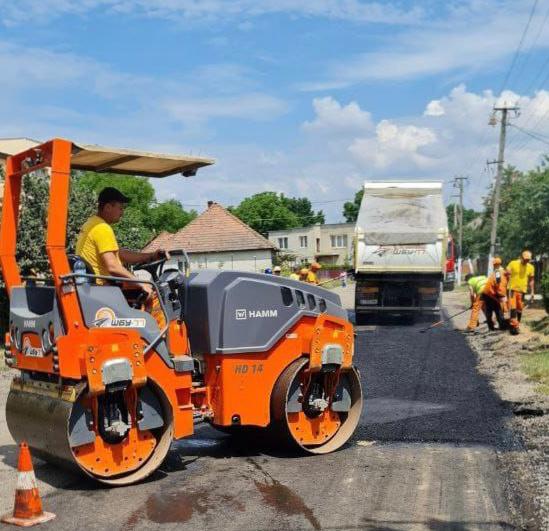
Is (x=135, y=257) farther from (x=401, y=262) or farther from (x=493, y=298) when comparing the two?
(x=401, y=262)

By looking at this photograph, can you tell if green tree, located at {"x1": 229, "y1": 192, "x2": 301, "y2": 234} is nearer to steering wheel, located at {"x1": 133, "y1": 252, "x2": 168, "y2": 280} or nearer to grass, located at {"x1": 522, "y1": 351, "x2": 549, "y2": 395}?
grass, located at {"x1": 522, "y1": 351, "x2": 549, "y2": 395}

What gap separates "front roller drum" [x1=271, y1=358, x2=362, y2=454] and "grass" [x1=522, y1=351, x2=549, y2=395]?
3.13 m

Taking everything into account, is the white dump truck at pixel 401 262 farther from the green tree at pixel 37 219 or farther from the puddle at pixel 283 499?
the puddle at pixel 283 499

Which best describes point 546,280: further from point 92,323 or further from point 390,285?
point 92,323

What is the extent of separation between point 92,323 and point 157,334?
1.80ft

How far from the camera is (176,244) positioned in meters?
53.2

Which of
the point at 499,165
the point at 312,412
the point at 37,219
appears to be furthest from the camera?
the point at 499,165

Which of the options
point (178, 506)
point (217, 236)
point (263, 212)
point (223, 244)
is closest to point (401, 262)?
point (178, 506)

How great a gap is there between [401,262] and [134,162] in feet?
43.3

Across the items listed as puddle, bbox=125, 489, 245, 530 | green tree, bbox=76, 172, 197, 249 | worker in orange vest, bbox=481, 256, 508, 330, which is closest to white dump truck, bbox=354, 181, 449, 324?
worker in orange vest, bbox=481, 256, 508, 330

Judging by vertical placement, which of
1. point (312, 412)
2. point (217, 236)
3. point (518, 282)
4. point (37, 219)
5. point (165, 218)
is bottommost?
point (312, 412)

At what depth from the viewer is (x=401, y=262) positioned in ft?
62.5

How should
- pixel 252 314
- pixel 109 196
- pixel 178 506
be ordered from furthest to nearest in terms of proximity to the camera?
1. pixel 252 314
2. pixel 109 196
3. pixel 178 506

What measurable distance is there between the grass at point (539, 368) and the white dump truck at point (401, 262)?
21.8 ft
